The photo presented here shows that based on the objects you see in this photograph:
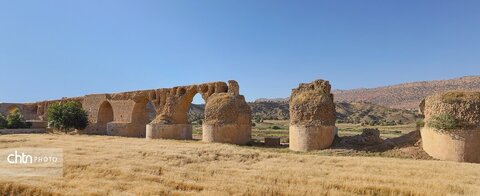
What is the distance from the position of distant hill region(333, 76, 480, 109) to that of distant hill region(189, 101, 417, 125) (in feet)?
33.1

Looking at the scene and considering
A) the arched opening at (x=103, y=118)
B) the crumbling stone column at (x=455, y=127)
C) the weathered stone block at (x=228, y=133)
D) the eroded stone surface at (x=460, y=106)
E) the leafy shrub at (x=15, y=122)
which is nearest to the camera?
the crumbling stone column at (x=455, y=127)

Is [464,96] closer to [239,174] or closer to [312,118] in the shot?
[312,118]

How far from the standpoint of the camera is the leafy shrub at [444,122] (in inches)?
719

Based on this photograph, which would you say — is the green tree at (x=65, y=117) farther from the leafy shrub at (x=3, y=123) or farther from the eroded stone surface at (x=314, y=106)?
the eroded stone surface at (x=314, y=106)

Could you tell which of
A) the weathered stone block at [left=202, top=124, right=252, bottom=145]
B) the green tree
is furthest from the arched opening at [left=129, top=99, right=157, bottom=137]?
the weathered stone block at [left=202, top=124, right=252, bottom=145]

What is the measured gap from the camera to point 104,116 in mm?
42250

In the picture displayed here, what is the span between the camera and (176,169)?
45.1 ft

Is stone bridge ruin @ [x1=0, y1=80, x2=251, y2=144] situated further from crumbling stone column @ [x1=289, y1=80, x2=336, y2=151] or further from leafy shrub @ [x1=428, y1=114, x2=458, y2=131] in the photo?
leafy shrub @ [x1=428, y1=114, x2=458, y2=131]

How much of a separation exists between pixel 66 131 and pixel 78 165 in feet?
92.9

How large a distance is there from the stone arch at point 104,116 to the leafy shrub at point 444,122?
32619 millimetres

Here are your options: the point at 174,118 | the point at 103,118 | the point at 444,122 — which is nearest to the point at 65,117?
the point at 103,118

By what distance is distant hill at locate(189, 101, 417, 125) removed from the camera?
6819 centimetres

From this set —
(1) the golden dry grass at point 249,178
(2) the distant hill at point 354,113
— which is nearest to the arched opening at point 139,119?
(1) the golden dry grass at point 249,178

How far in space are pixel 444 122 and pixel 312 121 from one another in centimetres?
695
